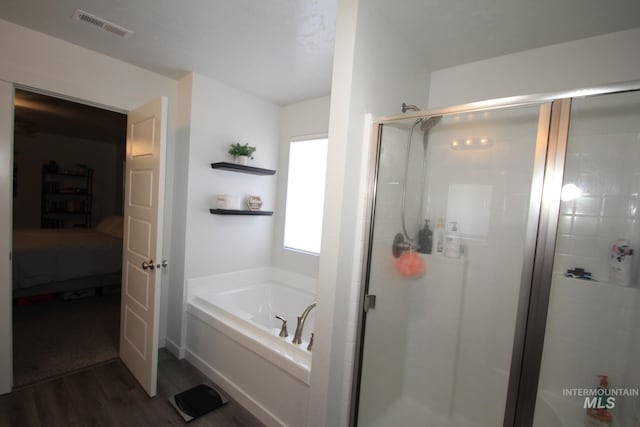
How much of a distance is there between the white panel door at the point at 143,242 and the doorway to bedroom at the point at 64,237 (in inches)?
20.5

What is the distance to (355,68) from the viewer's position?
1.29m

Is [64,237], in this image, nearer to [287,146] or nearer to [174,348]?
[174,348]

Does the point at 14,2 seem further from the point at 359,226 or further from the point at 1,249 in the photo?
the point at 359,226

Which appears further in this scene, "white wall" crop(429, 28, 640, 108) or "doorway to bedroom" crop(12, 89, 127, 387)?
"doorway to bedroom" crop(12, 89, 127, 387)

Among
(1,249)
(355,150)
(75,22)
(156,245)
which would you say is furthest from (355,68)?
(1,249)

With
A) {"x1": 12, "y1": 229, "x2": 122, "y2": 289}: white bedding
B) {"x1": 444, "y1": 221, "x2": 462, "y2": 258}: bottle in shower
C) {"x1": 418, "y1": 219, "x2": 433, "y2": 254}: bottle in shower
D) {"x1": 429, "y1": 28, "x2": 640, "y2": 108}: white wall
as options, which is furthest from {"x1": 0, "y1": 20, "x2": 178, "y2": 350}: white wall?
{"x1": 429, "y1": 28, "x2": 640, "y2": 108}: white wall

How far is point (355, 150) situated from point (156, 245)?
1501mm

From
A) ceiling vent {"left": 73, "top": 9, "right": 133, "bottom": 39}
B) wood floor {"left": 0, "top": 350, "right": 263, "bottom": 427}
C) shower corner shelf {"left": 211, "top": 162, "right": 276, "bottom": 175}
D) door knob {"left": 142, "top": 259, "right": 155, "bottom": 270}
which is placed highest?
ceiling vent {"left": 73, "top": 9, "right": 133, "bottom": 39}

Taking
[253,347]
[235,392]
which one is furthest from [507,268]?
[235,392]

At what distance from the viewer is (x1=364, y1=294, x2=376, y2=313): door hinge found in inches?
58.5

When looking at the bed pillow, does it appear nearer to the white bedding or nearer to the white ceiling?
the white bedding

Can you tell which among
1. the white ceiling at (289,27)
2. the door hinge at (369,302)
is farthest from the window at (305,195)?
the door hinge at (369,302)

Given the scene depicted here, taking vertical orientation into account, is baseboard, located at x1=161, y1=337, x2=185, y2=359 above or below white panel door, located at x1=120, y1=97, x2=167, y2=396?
below

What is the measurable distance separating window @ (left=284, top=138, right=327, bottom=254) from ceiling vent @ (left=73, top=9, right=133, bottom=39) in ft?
5.17
